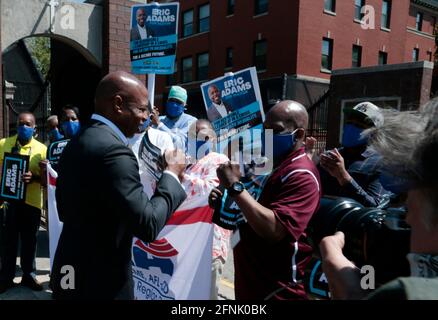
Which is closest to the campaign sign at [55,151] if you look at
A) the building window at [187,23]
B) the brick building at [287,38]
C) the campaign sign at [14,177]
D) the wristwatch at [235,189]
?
the campaign sign at [14,177]

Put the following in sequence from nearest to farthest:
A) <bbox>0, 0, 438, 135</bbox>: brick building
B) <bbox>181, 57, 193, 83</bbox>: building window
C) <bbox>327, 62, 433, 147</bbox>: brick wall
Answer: <bbox>327, 62, 433, 147</bbox>: brick wall
<bbox>0, 0, 438, 135</bbox>: brick building
<bbox>181, 57, 193, 83</bbox>: building window

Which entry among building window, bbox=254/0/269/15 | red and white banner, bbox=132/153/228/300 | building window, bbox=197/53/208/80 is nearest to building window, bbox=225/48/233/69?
building window, bbox=197/53/208/80

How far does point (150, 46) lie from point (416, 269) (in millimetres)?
4673

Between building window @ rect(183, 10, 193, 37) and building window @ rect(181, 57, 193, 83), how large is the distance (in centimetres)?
176

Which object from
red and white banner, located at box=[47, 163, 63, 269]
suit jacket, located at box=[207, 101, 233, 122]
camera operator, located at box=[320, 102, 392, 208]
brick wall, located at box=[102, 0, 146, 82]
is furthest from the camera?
brick wall, located at box=[102, 0, 146, 82]

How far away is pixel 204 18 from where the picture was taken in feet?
86.9

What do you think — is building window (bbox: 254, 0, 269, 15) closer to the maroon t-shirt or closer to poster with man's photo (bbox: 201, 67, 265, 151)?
poster with man's photo (bbox: 201, 67, 265, 151)

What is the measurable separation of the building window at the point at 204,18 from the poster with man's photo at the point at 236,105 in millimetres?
22809

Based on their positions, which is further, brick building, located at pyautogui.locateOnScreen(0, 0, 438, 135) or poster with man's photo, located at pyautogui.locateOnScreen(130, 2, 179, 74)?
brick building, located at pyautogui.locateOnScreen(0, 0, 438, 135)

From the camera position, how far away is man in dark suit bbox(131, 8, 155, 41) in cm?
511

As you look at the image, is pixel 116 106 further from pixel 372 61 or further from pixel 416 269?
pixel 372 61

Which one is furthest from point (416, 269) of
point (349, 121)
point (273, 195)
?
point (349, 121)

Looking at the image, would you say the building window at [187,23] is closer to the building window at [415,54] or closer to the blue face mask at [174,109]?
the building window at [415,54]

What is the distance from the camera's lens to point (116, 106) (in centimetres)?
199
